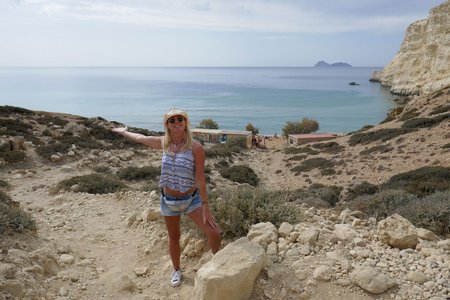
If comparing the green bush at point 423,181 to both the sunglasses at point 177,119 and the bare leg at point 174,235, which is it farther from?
the sunglasses at point 177,119

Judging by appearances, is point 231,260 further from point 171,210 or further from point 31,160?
point 31,160

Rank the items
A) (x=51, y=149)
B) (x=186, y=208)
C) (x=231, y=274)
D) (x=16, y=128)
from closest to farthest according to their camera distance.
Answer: (x=231, y=274) → (x=186, y=208) → (x=51, y=149) → (x=16, y=128)

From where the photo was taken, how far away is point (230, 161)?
A: 23141 millimetres

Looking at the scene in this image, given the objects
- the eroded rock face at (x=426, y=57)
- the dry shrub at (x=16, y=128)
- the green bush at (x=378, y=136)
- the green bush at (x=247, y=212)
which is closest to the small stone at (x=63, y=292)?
the green bush at (x=247, y=212)

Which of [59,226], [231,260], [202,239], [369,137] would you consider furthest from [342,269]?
[369,137]

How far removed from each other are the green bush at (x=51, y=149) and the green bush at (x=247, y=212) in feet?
40.7

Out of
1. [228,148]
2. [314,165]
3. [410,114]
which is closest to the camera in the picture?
[314,165]

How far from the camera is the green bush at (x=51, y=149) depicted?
14891mm

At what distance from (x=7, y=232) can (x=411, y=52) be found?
3414 inches

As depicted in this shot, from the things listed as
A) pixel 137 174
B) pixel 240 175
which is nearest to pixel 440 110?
pixel 240 175

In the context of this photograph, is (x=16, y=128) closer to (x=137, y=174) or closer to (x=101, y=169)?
(x=101, y=169)

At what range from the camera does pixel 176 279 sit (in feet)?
12.8

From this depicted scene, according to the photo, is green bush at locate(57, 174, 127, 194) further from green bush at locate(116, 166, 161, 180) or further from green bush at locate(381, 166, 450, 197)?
green bush at locate(381, 166, 450, 197)

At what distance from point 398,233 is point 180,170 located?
2551 millimetres
